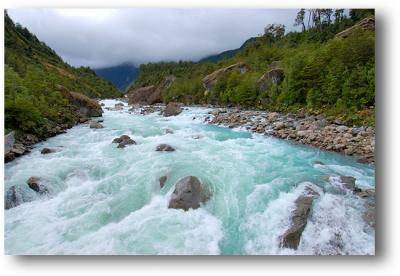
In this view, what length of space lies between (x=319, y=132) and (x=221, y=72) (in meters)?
15.1

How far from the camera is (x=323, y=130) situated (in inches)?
290

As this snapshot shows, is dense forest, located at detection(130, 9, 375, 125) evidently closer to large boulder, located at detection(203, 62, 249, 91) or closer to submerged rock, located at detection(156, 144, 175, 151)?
large boulder, located at detection(203, 62, 249, 91)

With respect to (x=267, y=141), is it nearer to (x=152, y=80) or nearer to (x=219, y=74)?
(x=219, y=74)

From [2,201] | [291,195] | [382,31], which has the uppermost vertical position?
[382,31]

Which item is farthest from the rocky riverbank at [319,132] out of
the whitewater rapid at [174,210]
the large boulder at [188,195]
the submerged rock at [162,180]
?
the submerged rock at [162,180]

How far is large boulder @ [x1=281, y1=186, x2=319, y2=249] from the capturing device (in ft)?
11.1

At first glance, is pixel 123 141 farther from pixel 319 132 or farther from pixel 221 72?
pixel 221 72

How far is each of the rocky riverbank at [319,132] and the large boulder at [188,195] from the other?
243cm

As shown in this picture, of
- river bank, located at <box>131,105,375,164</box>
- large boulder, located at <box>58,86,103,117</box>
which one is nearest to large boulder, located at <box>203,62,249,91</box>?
large boulder, located at <box>58,86,103,117</box>

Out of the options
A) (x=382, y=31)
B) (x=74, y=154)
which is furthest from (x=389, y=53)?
(x=74, y=154)

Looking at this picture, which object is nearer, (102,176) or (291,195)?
(291,195)

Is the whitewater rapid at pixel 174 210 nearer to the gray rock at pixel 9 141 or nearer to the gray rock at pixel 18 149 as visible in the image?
the gray rock at pixel 18 149

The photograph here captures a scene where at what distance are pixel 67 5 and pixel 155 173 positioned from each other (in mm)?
2545

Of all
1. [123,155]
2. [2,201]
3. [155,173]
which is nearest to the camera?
[2,201]
